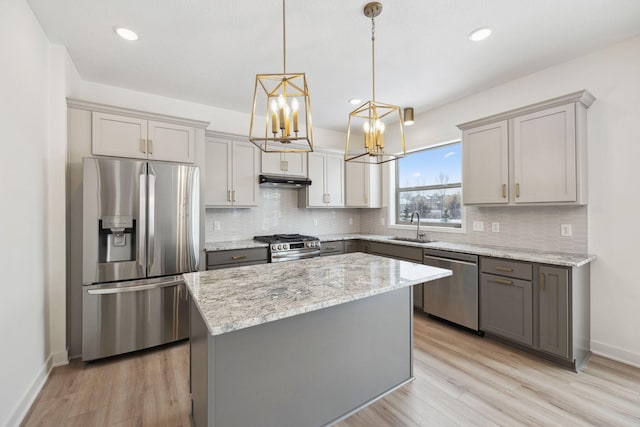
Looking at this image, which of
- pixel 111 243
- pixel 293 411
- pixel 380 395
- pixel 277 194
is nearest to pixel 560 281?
pixel 380 395

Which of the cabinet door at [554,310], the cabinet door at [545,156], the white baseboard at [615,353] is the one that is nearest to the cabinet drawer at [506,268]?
the cabinet door at [554,310]

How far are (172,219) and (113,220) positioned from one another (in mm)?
465

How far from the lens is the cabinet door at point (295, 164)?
4.05 metres

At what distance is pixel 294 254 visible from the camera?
3.68 metres

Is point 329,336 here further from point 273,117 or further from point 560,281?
point 560,281

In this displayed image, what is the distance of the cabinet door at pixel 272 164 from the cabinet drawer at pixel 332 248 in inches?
49.3

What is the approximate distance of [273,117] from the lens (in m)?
1.55

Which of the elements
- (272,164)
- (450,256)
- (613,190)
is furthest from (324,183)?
(613,190)

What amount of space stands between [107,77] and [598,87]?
15.8ft

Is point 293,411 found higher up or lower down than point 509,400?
higher up

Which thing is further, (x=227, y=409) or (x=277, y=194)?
(x=277, y=194)

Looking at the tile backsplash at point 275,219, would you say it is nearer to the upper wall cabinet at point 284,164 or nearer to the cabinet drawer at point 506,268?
the upper wall cabinet at point 284,164

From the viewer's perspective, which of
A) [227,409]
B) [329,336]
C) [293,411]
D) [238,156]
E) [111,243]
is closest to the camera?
[227,409]

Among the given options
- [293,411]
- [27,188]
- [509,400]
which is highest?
[27,188]
